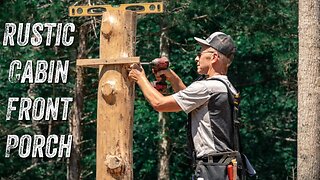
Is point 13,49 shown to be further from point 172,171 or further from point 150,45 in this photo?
point 172,171

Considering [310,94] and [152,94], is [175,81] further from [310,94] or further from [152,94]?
[310,94]

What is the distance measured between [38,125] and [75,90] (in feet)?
6.21

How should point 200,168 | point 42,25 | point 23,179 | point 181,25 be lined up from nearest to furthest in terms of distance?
1. point 200,168
2. point 42,25
3. point 181,25
4. point 23,179

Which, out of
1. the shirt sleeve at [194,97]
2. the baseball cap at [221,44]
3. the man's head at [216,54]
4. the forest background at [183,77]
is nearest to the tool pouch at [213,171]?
the shirt sleeve at [194,97]

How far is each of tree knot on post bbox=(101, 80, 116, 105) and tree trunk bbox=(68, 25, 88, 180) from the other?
9406mm

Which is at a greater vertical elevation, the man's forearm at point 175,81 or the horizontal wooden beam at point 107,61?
the horizontal wooden beam at point 107,61

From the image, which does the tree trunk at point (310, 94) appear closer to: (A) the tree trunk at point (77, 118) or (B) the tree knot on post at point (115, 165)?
(B) the tree knot on post at point (115, 165)

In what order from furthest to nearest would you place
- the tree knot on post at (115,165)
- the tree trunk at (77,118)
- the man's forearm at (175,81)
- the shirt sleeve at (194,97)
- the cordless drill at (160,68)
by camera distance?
the tree trunk at (77,118) < the man's forearm at (175,81) < the cordless drill at (160,68) < the tree knot on post at (115,165) < the shirt sleeve at (194,97)

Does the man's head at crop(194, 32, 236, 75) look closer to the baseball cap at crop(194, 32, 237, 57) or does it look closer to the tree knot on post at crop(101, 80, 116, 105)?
the baseball cap at crop(194, 32, 237, 57)

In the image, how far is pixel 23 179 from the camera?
1752 centimetres

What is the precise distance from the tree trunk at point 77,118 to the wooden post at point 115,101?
9.38 m

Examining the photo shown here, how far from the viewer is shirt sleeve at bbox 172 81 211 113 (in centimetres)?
567

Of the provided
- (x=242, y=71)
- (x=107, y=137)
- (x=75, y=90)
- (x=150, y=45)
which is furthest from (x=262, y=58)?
(x=107, y=137)

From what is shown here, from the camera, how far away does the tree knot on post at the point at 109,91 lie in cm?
594
